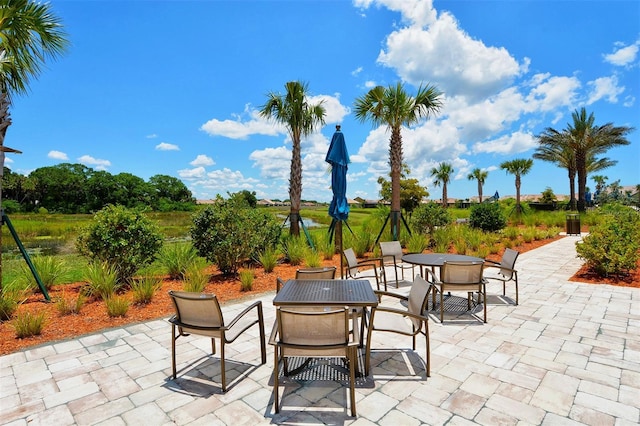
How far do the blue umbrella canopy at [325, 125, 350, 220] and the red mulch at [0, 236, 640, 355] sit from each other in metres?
2.17

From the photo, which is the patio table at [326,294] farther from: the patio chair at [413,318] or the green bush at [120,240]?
the green bush at [120,240]

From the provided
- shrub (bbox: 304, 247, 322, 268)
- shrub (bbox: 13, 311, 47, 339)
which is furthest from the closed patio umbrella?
shrub (bbox: 13, 311, 47, 339)

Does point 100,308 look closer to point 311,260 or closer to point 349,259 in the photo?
point 349,259

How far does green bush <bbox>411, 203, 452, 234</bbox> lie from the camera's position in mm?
12648

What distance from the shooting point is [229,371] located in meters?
3.15

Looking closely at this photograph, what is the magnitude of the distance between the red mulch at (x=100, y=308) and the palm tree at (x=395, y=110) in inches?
226

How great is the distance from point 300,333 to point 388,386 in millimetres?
1058

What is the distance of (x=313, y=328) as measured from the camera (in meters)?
2.44

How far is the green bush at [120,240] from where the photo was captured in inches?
237

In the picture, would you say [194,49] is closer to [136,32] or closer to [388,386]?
[136,32]

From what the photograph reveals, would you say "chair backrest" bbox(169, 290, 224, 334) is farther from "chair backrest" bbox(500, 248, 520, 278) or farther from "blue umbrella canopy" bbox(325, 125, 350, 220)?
"chair backrest" bbox(500, 248, 520, 278)

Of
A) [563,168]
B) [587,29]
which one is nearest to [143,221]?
[587,29]

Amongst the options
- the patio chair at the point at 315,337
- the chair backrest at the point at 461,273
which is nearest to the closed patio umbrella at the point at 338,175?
→ the chair backrest at the point at 461,273

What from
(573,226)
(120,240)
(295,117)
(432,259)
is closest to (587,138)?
(573,226)
